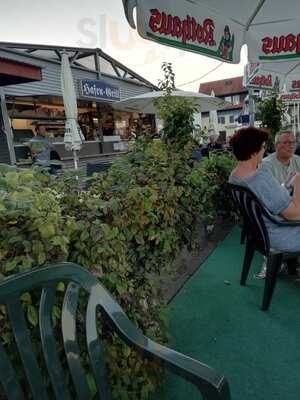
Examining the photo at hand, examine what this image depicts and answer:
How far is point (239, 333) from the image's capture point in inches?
86.7

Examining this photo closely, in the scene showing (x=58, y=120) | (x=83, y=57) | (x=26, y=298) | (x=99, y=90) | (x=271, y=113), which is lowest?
(x=26, y=298)

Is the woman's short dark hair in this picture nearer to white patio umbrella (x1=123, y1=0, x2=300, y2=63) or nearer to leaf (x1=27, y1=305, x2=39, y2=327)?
white patio umbrella (x1=123, y1=0, x2=300, y2=63)

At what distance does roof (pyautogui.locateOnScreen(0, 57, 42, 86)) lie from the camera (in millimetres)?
5445

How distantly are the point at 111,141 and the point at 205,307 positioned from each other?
407 inches

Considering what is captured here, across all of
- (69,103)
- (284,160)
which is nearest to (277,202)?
(284,160)

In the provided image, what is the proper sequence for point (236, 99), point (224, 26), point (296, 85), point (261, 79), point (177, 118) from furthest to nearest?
point (236, 99)
point (296, 85)
point (261, 79)
point (177, 118)
point (224, 26)

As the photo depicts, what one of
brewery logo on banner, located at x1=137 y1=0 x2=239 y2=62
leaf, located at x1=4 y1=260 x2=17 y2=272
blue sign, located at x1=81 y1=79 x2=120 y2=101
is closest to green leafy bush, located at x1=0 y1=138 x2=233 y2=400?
leaf, located at x1=4 y1=260 x2=17 y2=272

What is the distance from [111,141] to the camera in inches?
483

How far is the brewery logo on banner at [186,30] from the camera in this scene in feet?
7.00

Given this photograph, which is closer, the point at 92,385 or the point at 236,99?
the point at 92,385

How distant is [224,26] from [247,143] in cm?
112

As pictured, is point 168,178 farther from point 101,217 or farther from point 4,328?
point 4,328

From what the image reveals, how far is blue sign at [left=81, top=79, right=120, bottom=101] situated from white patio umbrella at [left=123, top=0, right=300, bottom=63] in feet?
24.9

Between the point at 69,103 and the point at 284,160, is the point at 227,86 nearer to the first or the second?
the point at 69,103
